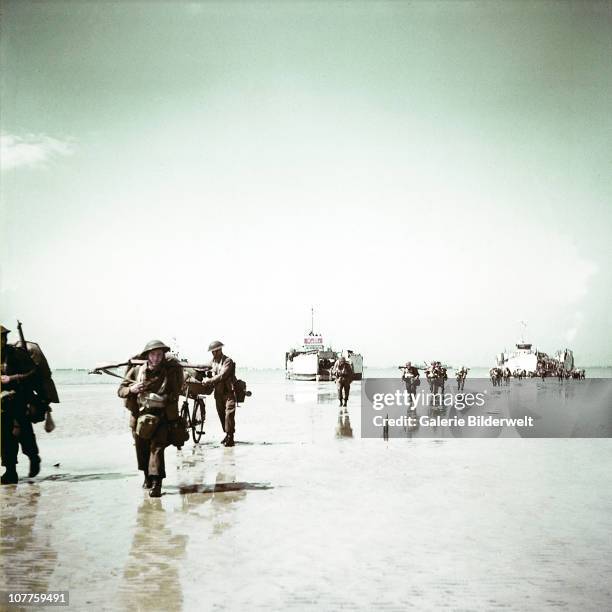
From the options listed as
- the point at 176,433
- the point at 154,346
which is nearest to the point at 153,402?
the point at 176,433

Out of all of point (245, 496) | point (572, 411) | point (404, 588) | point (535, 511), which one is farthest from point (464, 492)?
point (572, 411)

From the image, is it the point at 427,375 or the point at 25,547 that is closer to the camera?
the point at 25,547

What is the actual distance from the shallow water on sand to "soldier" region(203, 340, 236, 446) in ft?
3.39

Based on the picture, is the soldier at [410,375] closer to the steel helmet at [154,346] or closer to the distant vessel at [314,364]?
the steel helmet at [154,346]

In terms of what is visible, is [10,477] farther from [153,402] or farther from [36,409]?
[153,402]

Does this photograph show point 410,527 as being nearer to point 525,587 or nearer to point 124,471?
point 525,587

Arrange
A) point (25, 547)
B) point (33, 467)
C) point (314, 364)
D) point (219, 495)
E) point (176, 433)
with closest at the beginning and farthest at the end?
point (25, 547)
point (219, 495)
point (176, 433)
point (33, 467)
point (314, 364)

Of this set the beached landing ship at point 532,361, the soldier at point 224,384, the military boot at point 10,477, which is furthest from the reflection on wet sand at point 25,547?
the beached landing ship at point 532,361

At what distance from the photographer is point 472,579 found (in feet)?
14.8

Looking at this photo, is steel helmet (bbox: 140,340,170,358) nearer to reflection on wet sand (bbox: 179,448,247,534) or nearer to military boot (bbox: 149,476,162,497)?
military boot (bbox: 149,476,162,497)

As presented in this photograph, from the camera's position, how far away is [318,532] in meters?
5.73

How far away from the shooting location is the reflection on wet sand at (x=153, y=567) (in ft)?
13.4

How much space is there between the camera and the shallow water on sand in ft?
14.0

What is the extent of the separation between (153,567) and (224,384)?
6.99m
